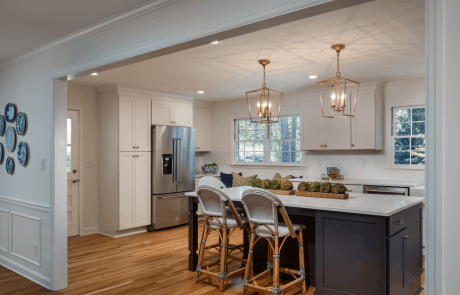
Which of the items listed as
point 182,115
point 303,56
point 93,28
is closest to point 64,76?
point 93,28

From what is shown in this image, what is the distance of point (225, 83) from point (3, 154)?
308 cm

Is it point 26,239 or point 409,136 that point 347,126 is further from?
point 26,239

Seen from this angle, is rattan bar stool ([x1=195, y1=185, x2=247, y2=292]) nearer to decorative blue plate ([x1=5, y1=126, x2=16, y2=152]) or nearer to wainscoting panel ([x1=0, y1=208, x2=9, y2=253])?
decorative blue plate ([x1=5, y1=126, x2=16, y2=152])

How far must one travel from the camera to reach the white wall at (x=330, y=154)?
514 centimetres

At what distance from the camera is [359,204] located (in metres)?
3.00

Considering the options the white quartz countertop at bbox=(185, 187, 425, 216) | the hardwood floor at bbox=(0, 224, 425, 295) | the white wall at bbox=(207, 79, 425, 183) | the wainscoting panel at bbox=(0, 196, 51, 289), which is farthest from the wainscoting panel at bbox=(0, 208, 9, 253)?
the white wall at bbox=(207, 79, 425, 183)

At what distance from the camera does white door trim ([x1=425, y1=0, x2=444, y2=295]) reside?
1.34 meters

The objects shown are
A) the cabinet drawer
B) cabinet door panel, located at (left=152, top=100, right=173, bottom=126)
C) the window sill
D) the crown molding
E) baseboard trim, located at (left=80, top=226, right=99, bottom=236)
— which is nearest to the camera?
the crown molding

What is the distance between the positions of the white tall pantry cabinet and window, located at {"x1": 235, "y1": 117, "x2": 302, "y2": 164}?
1907mm

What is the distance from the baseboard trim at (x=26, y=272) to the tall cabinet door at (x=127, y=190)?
1.65m

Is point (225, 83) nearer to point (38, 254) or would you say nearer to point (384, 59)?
point (384, 59)

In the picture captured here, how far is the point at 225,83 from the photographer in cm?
541

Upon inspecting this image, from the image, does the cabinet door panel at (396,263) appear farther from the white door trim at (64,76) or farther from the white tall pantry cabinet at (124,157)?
the white tall pantry cabinet at (124,157)

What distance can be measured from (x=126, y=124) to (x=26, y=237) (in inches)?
91.2
